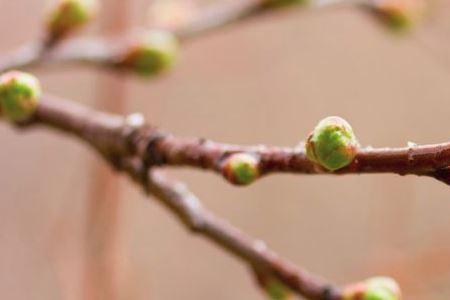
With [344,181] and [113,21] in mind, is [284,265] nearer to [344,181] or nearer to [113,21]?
[113,21]

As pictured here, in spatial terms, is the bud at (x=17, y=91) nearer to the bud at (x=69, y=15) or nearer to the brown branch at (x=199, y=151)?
the brown branch at (x=199, y=151)

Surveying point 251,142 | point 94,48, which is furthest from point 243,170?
point 251,142

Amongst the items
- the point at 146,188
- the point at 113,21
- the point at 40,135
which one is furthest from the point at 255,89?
the point at 146,188

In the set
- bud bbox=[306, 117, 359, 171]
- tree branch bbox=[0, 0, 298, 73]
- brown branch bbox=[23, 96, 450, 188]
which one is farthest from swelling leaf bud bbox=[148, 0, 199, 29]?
bud bbox=[306, 117, 359, 171]

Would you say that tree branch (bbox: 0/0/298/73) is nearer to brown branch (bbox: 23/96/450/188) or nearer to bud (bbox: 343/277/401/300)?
brown branch (bbox: 23/96/450/188)

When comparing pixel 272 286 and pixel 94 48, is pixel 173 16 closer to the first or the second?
pixel 94 48

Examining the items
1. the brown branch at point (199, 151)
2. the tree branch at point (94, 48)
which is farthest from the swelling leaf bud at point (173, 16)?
the brown branch at point (199, 151)
